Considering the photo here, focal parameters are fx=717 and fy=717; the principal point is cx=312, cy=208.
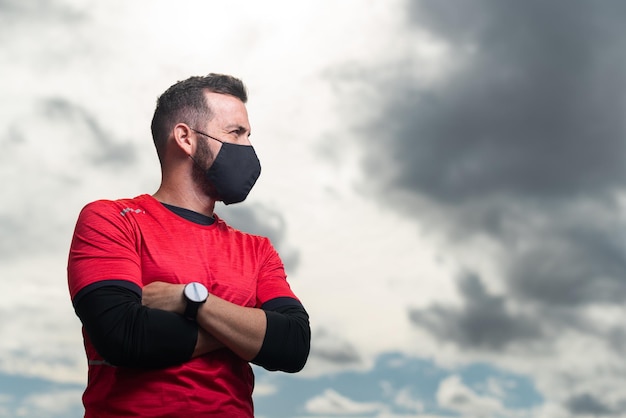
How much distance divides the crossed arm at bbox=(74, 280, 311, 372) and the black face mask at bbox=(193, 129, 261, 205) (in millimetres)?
1174

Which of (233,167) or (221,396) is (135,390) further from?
(233,167)

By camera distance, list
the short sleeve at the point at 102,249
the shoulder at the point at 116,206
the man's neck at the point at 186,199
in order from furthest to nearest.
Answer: the man's neck at the point at 186,199 < the shoulder at the point at 116,206 < the short sleeve at the point at 102,249

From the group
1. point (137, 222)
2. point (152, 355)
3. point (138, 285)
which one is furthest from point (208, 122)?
point (152, 355)

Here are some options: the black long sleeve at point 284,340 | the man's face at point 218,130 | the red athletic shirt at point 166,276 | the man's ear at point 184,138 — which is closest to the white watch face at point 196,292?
the red athletic shirt at point 166,276

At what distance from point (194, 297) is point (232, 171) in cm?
146

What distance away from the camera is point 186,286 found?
4730 mm

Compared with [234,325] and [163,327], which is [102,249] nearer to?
[163,327]

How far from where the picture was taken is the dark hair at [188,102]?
5.86 m

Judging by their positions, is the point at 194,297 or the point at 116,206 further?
the point at 116,206

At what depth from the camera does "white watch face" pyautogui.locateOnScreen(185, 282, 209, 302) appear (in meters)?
4.66

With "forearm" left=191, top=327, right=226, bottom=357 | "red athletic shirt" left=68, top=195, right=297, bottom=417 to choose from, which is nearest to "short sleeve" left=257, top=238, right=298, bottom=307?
"red athletic shirt" left=68, top=195, right=297, bottom=417

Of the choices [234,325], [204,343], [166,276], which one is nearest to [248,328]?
[234,325]

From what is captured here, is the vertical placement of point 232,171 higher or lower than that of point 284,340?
higher

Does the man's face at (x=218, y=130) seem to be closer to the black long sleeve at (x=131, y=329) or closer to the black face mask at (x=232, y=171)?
the black face mask at (x=232, y=171)
